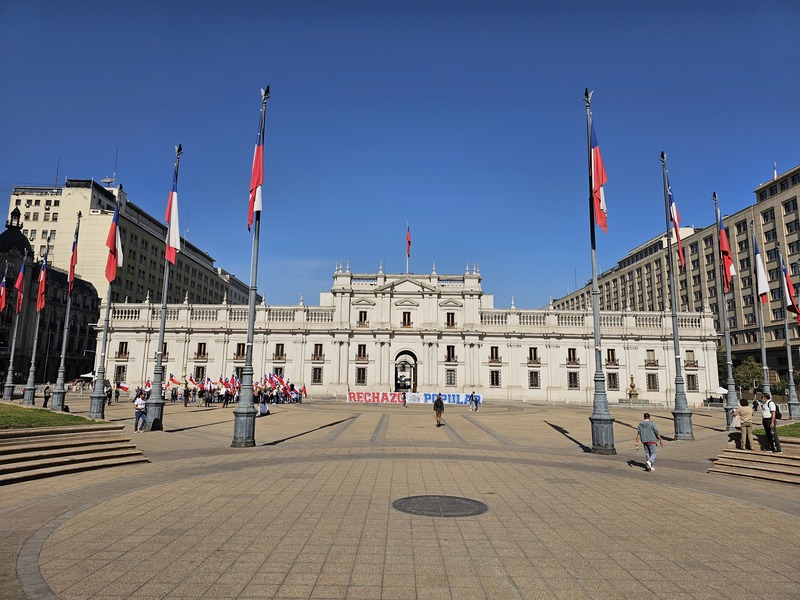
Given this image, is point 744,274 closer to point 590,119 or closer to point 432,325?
point 432,325

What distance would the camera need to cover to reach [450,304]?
205 ft

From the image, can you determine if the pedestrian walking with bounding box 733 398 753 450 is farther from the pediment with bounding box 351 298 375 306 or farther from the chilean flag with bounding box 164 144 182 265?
the pediment with bounding box 351 298 375 306

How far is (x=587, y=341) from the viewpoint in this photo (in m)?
60.0

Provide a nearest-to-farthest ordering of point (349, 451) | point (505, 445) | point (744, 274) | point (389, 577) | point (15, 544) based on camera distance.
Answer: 1. point (389, 577)
2. point (15, 544)
3. point (349, 451)
4. point (505, 445)
5. point (744, 274)

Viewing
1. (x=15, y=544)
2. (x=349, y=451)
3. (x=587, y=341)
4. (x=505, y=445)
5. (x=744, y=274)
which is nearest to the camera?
(x=15, y=544)

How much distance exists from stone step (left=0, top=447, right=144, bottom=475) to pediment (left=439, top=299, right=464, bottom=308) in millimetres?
49957

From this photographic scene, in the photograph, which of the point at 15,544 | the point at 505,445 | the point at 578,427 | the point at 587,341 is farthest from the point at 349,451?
the point at 587,341

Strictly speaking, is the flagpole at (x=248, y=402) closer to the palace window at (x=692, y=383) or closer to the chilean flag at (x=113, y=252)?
the chilean flag at (x=113, y=252)

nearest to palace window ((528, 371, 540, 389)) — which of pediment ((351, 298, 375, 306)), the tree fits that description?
pediment ((351, 298, 375, 306))

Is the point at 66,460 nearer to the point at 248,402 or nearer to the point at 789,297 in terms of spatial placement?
the point at 248,402

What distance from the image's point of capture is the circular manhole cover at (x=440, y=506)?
9.07 meters

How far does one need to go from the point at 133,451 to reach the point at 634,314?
58996 mm

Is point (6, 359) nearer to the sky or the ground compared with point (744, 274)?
nearer to the ground

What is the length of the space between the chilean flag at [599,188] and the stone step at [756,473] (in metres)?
8.75
